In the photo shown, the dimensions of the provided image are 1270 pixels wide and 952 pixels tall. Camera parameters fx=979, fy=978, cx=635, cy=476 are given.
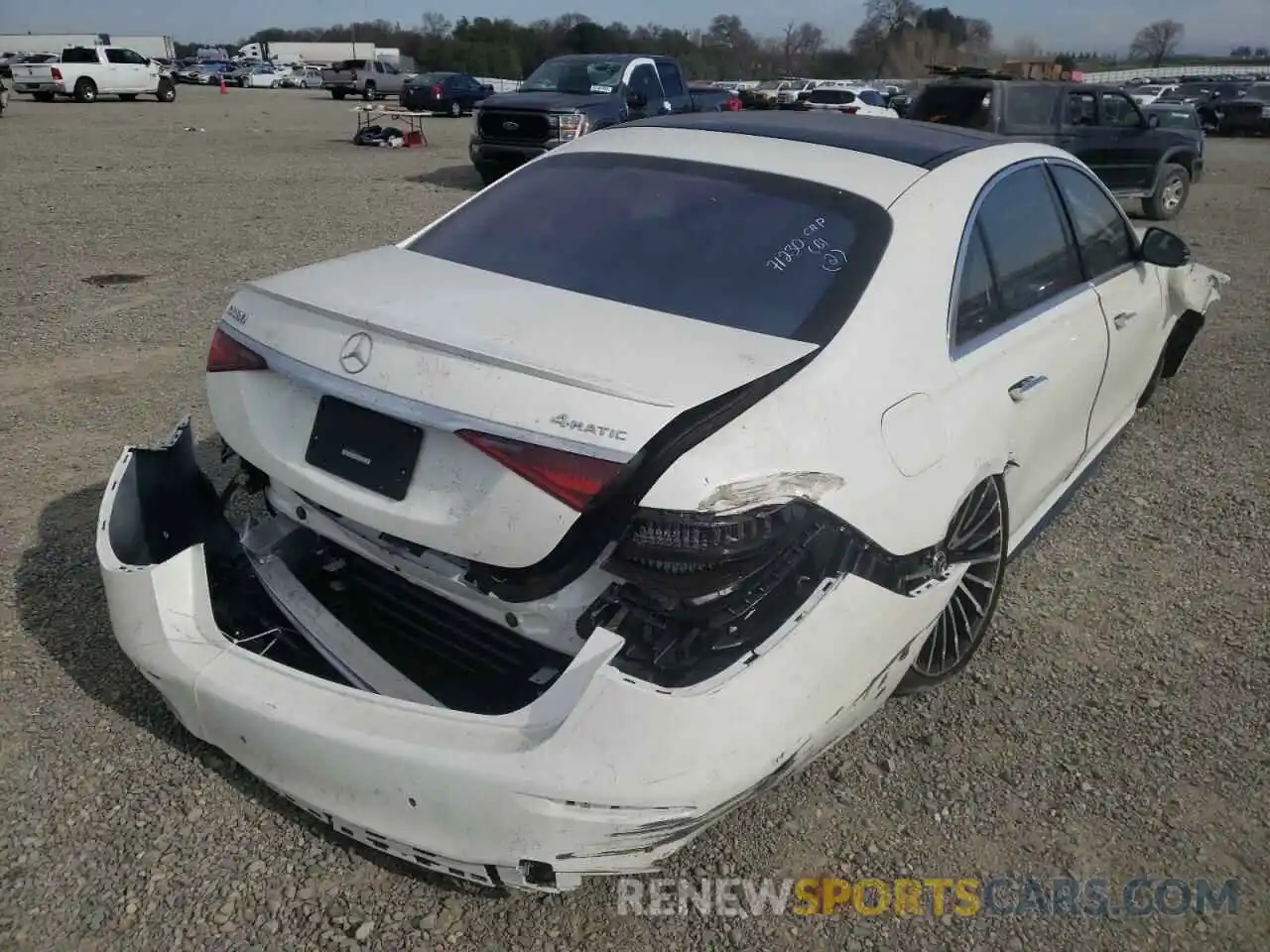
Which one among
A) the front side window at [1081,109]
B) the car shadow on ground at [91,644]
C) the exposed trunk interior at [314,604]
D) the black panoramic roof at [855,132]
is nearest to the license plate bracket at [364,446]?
the exposed trunk interior at [314,604]

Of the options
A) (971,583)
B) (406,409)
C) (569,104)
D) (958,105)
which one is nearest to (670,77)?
(569,104)

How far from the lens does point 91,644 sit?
10.2 ft

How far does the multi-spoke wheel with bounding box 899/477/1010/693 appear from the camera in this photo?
2682 millimetres

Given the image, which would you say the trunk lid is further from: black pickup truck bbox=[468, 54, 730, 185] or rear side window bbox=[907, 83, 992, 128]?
black pickup truck bbox=[468, 54, 730, 185]

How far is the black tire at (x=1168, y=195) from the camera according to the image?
39.3 ft

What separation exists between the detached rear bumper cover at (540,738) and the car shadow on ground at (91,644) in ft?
0.87

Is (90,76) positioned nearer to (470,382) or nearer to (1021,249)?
(1021,249)

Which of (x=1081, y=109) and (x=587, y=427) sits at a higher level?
(x=1081, y=109)

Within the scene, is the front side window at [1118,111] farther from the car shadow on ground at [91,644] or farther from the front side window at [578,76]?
the car shadow on ground at [91,644]

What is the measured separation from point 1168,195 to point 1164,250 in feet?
32.2

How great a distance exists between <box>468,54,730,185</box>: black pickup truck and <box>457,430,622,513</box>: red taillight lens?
1084cm

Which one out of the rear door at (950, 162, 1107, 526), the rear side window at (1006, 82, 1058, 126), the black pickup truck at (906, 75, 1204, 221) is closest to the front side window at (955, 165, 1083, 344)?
the rear door at (950, 162, 1107, 526)

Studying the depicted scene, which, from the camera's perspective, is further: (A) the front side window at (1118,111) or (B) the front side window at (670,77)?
(B) the front side window at (670,77)

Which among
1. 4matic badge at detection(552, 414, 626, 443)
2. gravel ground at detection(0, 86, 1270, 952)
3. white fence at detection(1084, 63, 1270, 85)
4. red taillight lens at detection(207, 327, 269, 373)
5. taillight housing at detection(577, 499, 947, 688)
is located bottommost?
gravel ground at detection(0, 86, 1270, 952)
